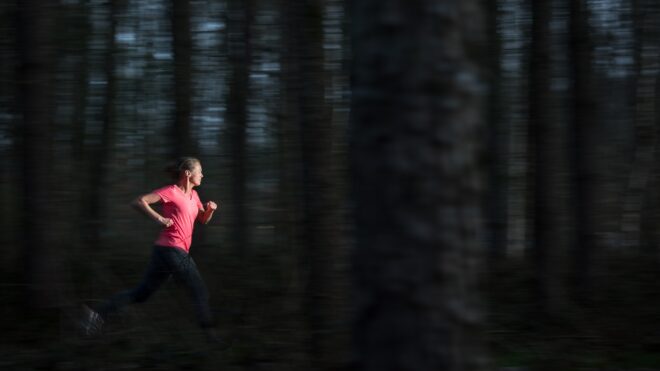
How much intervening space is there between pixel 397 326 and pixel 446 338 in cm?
19

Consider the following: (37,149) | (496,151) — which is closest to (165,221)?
(37,149)

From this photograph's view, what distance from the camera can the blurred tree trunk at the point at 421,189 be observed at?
2898 millimetres

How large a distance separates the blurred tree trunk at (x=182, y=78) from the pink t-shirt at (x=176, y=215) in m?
2.67

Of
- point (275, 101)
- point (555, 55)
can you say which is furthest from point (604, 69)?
point (275, 101)

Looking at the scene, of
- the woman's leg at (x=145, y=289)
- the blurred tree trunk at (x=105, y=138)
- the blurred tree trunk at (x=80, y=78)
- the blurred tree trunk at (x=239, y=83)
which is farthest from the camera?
the blurred tree trunk at (x=239, y=83)

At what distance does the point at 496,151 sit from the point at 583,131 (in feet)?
6.77

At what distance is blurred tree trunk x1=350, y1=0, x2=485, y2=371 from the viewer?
2898 millimetres

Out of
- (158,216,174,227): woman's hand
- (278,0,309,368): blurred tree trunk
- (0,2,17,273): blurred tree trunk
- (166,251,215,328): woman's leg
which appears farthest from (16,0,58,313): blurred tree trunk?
(278,0,309,368): blurred tree trunk

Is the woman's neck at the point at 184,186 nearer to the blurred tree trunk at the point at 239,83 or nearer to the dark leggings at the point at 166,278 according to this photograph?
the dark leggings at the point at 166,278

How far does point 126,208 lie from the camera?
11562mm

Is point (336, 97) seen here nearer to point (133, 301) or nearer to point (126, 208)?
point (133, 301)

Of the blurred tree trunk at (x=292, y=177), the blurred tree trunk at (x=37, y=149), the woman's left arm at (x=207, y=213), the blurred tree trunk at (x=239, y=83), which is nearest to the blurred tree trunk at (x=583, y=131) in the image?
the blurred tree trunk at (x=292, y=177)

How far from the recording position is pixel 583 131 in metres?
9.45

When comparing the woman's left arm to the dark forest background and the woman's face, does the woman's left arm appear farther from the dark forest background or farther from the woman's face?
the dark forest background
